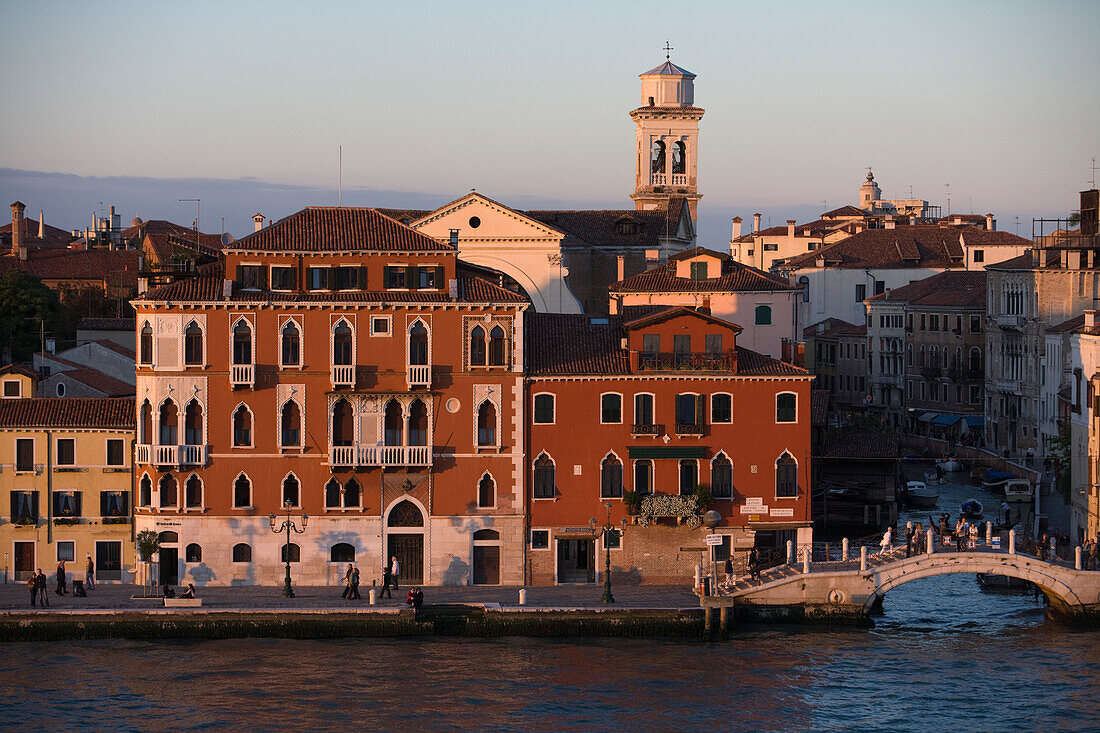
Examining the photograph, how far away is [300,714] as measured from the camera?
40812 mm

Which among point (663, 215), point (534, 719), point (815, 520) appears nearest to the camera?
point (534, 719)

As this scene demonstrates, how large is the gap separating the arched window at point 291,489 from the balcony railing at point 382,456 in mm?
1202

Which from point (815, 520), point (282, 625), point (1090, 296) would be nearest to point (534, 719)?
point (282, 625)

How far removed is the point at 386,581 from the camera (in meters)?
48.7

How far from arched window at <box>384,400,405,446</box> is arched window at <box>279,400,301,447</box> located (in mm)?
2287

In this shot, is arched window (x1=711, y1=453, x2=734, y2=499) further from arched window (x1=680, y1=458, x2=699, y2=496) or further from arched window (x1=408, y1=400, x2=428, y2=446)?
arched window (x1=408, y1=400, x2=428, y2=446)

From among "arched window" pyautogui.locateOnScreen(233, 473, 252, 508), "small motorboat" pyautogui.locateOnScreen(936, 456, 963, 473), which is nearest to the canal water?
"arched window" pyautogui.locateOnScreen(233, 473, 252, 508)

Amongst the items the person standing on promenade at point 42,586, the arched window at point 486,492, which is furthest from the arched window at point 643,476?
the person standing on promenade at point 42,586

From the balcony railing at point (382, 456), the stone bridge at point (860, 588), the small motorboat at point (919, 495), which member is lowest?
the stone bridge at point (860, 588)

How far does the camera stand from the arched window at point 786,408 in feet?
165

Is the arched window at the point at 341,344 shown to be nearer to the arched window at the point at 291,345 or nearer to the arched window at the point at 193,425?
the arched window at the point at 291,345

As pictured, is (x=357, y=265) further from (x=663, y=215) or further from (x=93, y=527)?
(x=663, y=215)

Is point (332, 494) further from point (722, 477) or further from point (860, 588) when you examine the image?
point (860, 588)

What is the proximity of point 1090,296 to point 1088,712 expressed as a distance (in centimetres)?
3604
